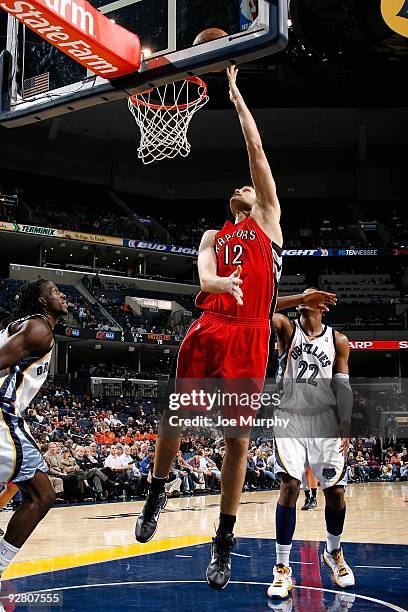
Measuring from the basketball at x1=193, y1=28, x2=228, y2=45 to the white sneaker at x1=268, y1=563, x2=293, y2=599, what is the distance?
397cm

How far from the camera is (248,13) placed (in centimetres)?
443

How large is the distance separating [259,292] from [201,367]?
1.78 ft

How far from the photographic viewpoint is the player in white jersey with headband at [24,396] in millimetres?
4473

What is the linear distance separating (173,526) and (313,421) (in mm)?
4838

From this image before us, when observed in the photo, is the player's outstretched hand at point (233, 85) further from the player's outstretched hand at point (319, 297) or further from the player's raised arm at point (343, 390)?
the player's raised arm at point (343, 390)

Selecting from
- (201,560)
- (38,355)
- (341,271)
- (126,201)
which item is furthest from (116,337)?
(38,355)

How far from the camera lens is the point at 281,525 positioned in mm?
5676

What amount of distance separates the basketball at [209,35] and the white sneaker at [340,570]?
417 cm

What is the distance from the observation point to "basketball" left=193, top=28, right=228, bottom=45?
14.9ft

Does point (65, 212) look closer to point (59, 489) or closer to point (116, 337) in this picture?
point (116, 337)

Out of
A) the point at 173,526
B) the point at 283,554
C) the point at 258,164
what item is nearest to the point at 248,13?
the point at 258,164

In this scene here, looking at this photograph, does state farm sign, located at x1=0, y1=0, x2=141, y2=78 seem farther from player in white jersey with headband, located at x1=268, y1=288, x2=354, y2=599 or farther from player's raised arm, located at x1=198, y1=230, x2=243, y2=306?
player in white jersey with headband, located at x1=268, y1=288, x2=354, y2=599

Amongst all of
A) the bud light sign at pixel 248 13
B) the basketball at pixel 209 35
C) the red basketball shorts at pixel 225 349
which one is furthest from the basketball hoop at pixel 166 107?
the red basketball shorts at pixel 225 349

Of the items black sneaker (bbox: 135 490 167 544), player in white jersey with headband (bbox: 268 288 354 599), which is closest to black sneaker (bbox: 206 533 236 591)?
black sneaker (bbox: 135 490 167 544)
